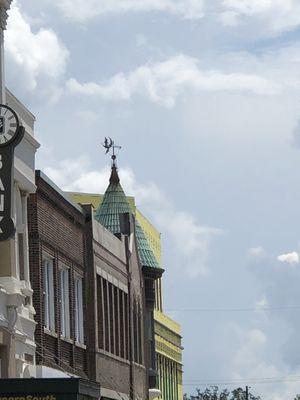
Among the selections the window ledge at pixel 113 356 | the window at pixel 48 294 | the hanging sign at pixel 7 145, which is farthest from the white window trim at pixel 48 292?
the hanging sign at pixel 7 145

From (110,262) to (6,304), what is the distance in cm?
1336

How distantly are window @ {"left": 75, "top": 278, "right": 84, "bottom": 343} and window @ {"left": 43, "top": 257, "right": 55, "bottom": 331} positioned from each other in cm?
339

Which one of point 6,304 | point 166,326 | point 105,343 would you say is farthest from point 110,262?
point 166,326

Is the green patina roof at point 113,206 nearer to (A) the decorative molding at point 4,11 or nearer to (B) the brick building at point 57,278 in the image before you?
(B) the brick building at point 57,278

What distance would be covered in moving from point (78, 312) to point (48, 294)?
423 centimetres

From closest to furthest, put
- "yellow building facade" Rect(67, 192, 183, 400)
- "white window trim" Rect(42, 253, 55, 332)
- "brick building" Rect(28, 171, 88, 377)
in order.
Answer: "brick building" Rect(28, 171, 88, 377) < "white window trim" Rect(42, 253, 55, 332) < "yellow building facade" Rect(67, 192, 183, 400)

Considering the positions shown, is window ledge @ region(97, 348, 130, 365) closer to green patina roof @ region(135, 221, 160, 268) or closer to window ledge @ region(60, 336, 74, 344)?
window ledge @ region(60, 336, 74, 344)

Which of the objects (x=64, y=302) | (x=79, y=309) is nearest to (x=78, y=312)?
(x=79, y=309)

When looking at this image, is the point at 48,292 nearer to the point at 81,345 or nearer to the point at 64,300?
the point at 64,300

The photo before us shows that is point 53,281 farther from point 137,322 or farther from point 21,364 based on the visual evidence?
point 137,322

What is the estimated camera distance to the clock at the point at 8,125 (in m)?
26.5

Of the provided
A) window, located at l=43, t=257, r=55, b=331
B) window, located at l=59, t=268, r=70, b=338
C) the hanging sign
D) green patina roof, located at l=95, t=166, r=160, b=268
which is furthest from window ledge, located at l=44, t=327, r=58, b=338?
green patina roof, located at l=95, t=166, r=160, b=268

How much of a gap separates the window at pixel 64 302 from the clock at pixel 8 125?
8.76 m

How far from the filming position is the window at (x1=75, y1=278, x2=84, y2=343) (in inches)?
1448
